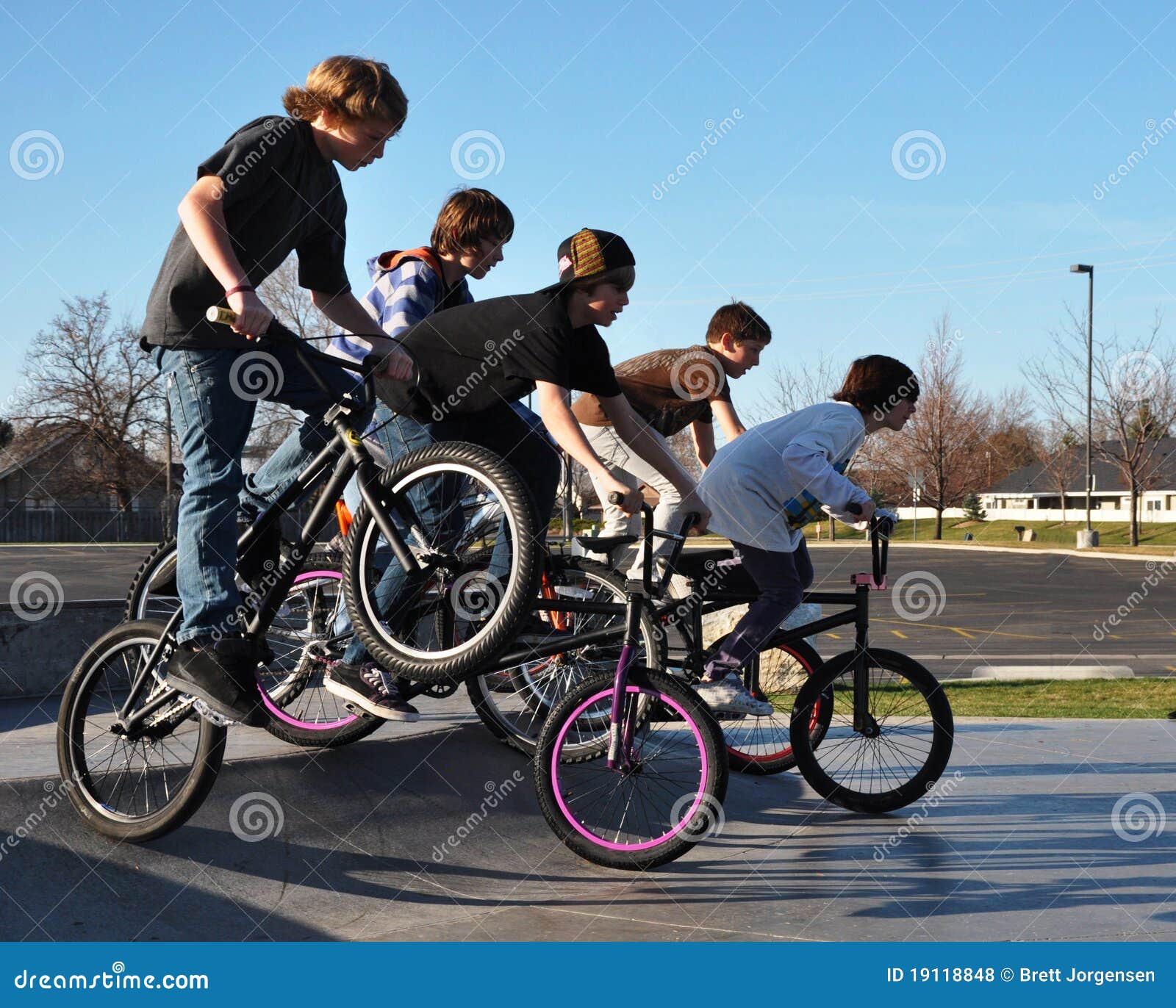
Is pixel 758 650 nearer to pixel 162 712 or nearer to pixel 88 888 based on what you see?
pixel 162 712

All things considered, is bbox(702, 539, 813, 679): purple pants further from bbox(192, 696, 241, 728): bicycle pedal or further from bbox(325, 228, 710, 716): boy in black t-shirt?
bbox(192, 696, 241, 728): bicycle pedal

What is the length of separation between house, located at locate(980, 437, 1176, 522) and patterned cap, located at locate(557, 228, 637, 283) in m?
82.9

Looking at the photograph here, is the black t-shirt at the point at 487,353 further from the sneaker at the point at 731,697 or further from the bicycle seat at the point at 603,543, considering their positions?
the sneaker at the point at 731,697

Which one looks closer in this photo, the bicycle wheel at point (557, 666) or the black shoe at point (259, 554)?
the black shoe at point (259, 554)

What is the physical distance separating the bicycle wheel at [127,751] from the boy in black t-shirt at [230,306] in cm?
29

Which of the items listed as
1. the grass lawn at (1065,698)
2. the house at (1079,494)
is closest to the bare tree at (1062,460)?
the house at (1079,494)

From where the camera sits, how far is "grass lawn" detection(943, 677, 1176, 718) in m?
8.86

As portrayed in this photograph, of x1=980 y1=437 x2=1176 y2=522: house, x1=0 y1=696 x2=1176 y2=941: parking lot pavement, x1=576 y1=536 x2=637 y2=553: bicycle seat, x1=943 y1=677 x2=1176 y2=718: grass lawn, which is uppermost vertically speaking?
x1=980 y1=437 x2=1176 y2=522: house

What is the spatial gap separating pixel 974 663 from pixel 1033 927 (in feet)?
34.6

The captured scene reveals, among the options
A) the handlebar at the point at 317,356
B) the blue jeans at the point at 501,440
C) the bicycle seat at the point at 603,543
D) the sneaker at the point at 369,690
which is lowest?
the sneaker at the point at 369,690

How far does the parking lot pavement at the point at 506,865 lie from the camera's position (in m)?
3.34

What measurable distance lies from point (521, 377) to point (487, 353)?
0.16 m

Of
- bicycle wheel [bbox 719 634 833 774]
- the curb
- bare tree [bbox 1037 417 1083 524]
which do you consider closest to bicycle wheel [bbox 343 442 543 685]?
bicycle wheel [bbox 719 634 833 774]

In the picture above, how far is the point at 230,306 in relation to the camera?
3.45m
